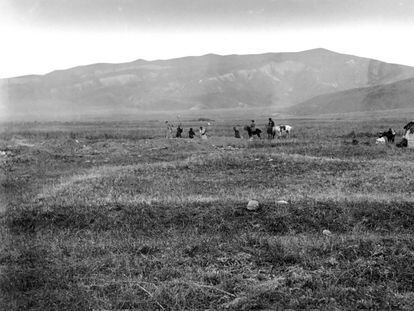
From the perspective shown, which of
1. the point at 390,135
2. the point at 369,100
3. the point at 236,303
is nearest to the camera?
the point at 236,303

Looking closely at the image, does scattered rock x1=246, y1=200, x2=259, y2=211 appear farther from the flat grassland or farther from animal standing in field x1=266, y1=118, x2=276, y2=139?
animal standing in field x1=266, y1=118, x2=276, y2=139

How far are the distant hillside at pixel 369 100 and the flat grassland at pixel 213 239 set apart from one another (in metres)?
109

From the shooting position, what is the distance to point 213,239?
32.5 ft

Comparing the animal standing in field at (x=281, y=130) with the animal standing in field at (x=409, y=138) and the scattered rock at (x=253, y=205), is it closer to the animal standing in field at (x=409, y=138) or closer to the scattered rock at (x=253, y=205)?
the animal standing in field at (x=409, y=138)

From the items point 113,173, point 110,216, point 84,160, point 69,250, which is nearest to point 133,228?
point 110,216

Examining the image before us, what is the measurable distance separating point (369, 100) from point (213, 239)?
418ft

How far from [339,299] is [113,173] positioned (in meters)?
12.9

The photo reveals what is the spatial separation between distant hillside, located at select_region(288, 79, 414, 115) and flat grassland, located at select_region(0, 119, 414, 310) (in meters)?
109

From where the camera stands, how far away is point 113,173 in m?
18.2

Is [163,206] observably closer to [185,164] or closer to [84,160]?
[185,164]

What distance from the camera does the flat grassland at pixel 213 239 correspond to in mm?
7227

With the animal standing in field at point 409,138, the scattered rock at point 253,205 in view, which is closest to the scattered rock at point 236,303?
the scattered rock at point 253,205

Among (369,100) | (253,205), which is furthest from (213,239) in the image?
(369,100)

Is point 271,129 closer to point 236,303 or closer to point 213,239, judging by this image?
point 213,239
